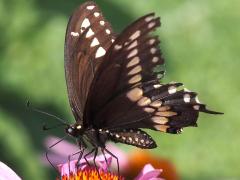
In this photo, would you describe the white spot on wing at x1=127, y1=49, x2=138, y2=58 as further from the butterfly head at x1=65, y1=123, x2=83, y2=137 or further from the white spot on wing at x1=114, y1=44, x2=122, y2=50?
the butterfly head at x1=65, y1=123, x2=83, y2=137

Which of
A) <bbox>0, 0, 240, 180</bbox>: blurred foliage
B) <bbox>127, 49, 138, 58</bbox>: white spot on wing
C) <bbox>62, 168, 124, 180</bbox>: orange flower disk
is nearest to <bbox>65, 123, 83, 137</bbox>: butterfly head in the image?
<bbox>62, 168, 124, 180</bbox>: orange flower disk

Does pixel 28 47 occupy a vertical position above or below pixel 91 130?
above

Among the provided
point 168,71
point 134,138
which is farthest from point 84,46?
point 168,71

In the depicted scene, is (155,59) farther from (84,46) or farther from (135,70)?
(84,46)

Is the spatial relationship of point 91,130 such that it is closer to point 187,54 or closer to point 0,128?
point 0,128

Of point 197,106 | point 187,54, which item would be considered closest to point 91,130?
point 197,106
